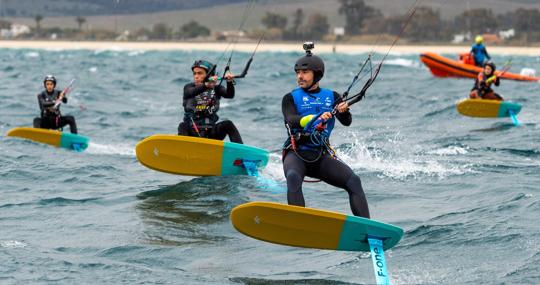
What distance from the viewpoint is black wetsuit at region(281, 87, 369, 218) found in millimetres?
8688

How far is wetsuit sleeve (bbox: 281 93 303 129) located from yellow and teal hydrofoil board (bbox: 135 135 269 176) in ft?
13.3

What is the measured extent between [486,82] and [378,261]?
1460 centimetres

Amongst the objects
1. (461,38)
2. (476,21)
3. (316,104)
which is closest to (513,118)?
(316,104)

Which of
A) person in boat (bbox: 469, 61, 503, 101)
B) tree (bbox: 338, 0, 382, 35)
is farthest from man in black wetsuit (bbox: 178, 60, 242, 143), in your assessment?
tree (bbox: 338, 0, 382, 35)

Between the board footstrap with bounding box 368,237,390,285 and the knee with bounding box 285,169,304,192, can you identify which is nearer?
the board footstrap with bounding box 368,237,390,285

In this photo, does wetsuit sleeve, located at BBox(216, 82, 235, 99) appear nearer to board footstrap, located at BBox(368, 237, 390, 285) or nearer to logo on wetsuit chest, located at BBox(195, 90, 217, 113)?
logo on wetsuit chest, located at BBox(195, 90, 217, 113)

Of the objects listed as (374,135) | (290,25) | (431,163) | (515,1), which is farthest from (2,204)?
(290,25)

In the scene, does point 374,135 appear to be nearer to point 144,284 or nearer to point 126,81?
point 144,284

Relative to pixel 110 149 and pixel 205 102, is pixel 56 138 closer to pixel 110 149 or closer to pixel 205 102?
pixel 110 149

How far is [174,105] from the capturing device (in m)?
29.8

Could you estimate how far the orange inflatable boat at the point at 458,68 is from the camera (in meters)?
36.8

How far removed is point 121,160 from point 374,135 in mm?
5939

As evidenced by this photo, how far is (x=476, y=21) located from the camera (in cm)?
16375

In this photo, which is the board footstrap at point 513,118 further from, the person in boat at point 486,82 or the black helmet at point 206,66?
the black helmet at point 206,66
